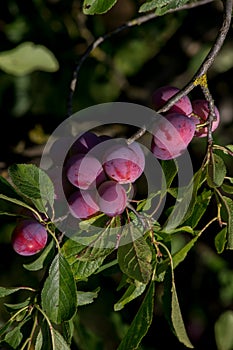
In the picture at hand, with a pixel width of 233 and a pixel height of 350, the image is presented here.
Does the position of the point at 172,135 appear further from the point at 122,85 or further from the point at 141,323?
the point at 122,85

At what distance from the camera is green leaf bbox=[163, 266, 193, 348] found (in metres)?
0.82

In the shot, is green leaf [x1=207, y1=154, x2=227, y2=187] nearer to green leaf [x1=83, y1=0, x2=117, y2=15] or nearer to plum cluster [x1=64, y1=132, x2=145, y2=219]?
plum cluster [x1=64, y1=132, x2=145, y2=219]

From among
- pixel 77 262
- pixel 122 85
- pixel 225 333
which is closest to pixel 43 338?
pixel 77 262

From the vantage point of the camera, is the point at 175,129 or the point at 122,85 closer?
the point at 175,129

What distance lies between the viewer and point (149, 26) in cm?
168

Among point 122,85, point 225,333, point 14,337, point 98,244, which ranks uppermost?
point 98,244

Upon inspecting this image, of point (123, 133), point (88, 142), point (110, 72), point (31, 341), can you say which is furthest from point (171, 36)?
point (31, 341)

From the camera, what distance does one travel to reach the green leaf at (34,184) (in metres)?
0.85

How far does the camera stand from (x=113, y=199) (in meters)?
0.80

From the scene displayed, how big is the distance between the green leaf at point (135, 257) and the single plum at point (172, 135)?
10 centimetres

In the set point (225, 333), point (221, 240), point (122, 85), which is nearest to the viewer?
point (221, 240)

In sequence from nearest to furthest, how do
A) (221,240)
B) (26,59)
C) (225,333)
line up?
(221,240), (225,333), (26,59)

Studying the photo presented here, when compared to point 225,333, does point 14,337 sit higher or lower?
higher

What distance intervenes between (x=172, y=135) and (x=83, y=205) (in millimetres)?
138
